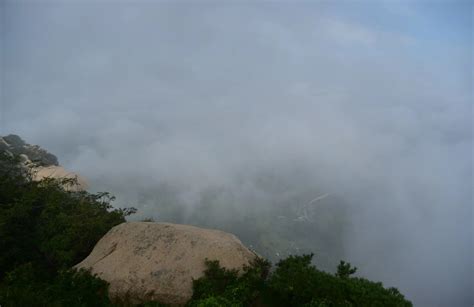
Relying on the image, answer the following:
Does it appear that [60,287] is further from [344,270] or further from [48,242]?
[344,270]

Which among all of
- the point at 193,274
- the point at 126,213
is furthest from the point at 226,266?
the point at 126,213

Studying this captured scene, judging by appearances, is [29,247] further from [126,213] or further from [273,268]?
[273,268]

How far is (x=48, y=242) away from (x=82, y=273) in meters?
3.62

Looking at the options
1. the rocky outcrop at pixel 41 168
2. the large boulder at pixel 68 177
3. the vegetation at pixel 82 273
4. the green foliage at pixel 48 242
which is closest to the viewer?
the vegetation at pixel 82 273

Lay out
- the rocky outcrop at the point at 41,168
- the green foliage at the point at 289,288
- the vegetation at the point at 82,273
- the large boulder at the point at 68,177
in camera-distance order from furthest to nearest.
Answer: the rocky outcrop at the point at 41,168 → the large boulder at the point at 68,177 → the vegetation at the point at 82,273 → the green foliage at the point at 289,288

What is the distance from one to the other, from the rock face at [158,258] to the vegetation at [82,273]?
62cm

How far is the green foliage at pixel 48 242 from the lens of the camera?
623 inches

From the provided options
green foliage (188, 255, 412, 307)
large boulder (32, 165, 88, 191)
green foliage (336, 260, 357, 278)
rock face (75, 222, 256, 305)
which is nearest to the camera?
green foliage (188, 255, 412, 307)

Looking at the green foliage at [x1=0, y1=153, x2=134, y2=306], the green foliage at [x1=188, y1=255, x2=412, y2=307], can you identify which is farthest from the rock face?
the green foliage at [x1=0, y1=153, x2=134, y2=306]

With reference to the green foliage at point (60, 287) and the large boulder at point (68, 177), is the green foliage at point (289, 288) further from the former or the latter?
the large boulder at point (68, 177)

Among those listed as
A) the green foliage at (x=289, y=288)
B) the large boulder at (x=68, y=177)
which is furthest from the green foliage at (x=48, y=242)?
the green foliage at (x=289, y=288)

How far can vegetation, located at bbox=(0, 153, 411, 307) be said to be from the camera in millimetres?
13938

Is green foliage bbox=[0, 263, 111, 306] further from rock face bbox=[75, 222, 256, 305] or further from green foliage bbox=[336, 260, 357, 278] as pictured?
green foliage bbox=[336, 260, 357, 278]

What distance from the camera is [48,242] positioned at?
1961cm
